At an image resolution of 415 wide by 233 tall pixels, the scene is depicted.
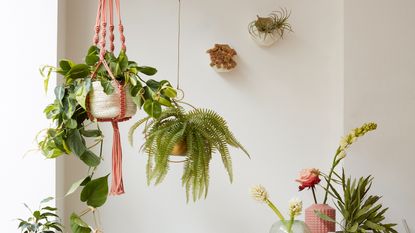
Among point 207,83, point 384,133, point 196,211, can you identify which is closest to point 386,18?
point 384,133

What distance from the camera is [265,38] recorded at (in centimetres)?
374

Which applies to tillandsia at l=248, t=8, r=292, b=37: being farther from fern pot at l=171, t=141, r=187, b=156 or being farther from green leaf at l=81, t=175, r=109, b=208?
green leaf at l=81, t=175, r=109, b=208

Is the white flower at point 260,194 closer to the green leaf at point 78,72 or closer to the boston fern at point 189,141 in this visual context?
the boston fern at point 189,141

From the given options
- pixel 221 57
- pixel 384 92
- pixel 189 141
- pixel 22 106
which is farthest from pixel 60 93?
pixel 384 92

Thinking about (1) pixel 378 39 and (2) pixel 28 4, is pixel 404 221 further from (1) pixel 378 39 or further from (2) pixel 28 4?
(2) pixel 28 4

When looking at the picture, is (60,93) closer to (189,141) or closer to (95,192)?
(95,192)

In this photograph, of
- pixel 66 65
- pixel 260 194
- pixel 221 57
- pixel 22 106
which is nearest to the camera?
pixel 66 65

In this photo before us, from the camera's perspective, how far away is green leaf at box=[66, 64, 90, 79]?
2064 millimetres

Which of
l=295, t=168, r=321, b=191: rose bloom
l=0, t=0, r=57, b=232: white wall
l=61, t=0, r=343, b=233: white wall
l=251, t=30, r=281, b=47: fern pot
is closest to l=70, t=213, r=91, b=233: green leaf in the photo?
l=0, t=0, r=57, b=232: white wall

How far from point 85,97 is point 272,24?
1.99 metres

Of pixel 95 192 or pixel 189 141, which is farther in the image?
pixel 189 141

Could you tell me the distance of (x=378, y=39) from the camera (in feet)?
12.2

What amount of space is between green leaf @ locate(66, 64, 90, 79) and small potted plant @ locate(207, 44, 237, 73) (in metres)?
1.67

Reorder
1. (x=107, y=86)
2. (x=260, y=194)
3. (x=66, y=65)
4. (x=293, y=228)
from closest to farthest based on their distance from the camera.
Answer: (x=107, y=86) < (x=66, y=65) < (x=293, y=228) < (x=260, y=194)
